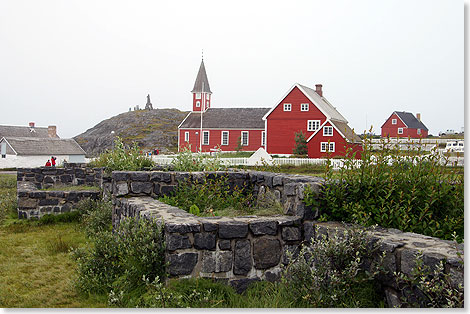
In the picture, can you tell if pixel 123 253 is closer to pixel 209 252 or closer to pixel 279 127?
pixel 209 252

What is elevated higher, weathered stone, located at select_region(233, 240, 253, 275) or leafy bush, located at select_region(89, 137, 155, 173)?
leafy bush, located at select_region(89, 137, 155, 173)

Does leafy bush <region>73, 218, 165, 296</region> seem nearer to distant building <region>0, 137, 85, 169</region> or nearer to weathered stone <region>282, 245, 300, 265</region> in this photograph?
weathered stone <region>282, 245, 300, 265</region>

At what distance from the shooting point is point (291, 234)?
4.89 meters

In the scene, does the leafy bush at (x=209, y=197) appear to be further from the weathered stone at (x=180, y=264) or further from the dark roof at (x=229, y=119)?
the dark roof at (x=229, y=119)

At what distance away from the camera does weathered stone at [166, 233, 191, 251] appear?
177 inches

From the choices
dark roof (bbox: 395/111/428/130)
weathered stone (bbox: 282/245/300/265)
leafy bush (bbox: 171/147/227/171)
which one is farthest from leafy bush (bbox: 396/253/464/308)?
leafy bush (bbox: 171/147/227/171)

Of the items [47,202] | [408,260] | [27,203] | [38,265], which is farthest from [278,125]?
[408,260]

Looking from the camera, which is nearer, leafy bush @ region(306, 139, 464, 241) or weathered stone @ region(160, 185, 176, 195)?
leafy bush @ region(306, 139, 464, 241)

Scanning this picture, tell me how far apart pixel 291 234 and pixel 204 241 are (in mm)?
1040

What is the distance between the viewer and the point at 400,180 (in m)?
4.88

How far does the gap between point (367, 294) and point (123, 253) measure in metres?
2.79

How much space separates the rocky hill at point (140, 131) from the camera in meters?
66.0

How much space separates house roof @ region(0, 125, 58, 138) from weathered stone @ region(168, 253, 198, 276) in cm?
4431

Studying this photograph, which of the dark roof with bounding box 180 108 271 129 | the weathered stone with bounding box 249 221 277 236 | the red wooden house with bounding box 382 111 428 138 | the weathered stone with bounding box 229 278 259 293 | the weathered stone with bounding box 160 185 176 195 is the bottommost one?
the weathered stone with bounding box 229 278 259 293
